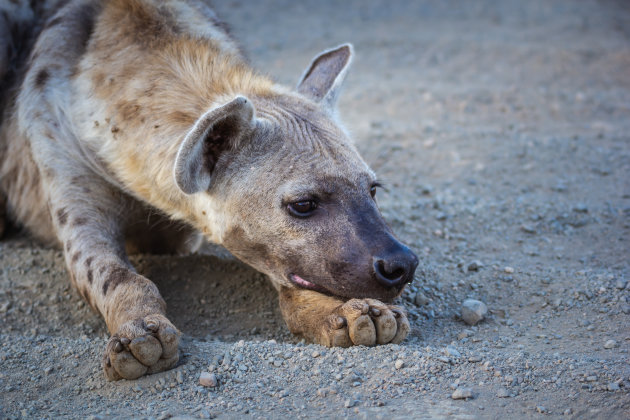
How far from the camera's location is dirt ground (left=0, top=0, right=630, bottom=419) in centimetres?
202

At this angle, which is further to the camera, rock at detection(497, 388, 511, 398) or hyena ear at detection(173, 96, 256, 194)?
hyena ear at detection(173, 96, 256, 194)

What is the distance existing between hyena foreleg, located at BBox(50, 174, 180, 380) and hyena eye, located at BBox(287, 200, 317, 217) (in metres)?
0.56

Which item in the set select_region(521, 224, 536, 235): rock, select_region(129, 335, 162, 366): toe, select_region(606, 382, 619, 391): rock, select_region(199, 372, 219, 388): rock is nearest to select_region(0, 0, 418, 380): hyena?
select_region(129, 335, 162, 366): toe

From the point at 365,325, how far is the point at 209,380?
532 mm

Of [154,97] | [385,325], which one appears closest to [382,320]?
[385,325]

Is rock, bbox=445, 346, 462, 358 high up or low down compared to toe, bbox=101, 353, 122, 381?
up

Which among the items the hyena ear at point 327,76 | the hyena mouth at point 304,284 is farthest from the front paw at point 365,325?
the hyena ear at point 327,76

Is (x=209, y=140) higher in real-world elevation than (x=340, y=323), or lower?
higher

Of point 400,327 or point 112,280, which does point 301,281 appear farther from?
point 112,280

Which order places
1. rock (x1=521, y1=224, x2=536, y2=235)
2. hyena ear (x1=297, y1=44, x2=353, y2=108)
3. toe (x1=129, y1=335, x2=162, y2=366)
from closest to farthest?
toe (x1=129, y1=335, x2=162, y2=366)
hyena ear (x1=297, y1=44, x2=353, y2=108)
rock (x1=521, y1=224, x2=536, y2=235)

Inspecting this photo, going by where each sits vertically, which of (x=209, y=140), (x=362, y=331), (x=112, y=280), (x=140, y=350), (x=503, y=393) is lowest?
(x=112, y=280)

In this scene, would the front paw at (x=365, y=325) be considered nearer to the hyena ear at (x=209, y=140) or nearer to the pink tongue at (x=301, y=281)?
the pink tongue at (x=301, y=281)

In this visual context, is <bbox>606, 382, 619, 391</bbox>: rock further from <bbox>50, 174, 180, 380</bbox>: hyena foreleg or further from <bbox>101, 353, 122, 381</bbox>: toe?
<bbox>101, 353, 122, 381</bbox>: toe

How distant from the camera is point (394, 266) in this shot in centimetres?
226
